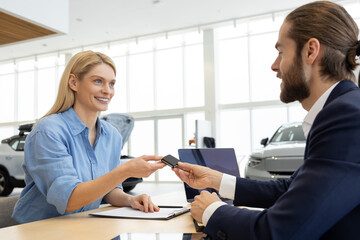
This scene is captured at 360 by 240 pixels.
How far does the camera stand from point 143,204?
142cm

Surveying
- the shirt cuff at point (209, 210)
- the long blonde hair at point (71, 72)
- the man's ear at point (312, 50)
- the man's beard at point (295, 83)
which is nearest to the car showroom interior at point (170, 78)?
the long blonde hair at point (71, 72)

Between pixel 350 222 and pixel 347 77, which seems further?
pixel 347 77

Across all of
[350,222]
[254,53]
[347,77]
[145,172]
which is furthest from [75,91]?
[254,53]

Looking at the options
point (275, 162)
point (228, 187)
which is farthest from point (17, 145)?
point (228, 187)

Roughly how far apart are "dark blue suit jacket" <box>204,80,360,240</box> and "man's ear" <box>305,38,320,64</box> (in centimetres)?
21

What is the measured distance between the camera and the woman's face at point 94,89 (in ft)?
5.31

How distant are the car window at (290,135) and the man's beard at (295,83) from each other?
3.76 m

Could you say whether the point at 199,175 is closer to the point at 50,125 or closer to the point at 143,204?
the point at 143,204

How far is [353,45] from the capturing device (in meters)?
0.97

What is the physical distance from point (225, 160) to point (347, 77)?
0.81 metres

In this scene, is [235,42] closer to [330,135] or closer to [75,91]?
[75,91]

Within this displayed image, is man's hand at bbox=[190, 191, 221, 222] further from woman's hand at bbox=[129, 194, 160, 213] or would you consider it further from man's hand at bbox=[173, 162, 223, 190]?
woman's hand at bbox=[129, 194, 160, 213]

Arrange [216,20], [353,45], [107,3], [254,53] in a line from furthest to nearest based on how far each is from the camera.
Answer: [254,53], [216,20], [107,3], [353,45]

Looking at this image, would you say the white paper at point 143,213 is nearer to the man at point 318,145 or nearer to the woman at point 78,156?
the woman at point 78,156
